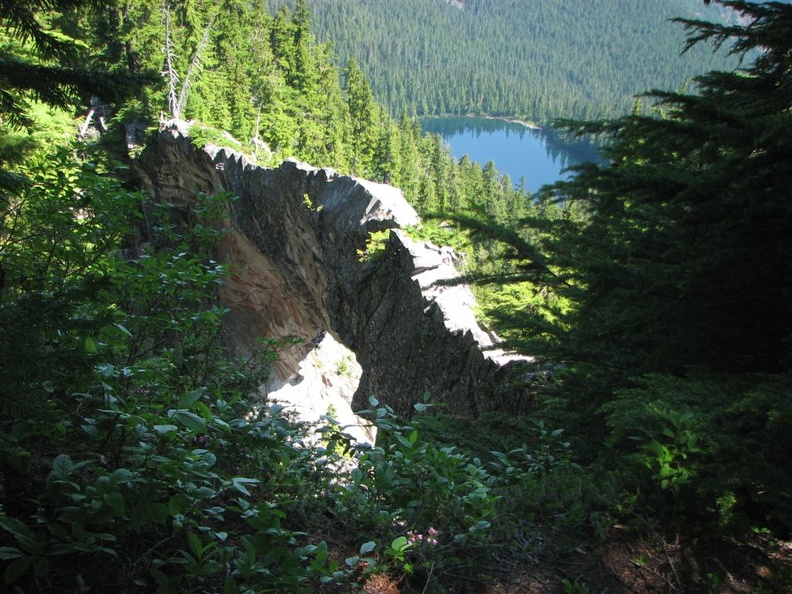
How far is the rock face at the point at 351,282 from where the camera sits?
10250 mm

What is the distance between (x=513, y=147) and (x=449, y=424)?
12755cm

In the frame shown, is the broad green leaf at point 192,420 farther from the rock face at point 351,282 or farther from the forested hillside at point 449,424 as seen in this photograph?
the rock face at point 351,282

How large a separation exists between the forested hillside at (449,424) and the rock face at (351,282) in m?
1.63

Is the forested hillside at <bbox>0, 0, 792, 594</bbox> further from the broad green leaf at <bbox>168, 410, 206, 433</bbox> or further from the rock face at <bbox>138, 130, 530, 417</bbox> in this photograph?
the rock face at <bbox>138, 130, 530, 417</bbox>

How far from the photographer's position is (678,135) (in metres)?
4.07

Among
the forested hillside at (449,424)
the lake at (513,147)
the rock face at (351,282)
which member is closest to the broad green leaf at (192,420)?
the forested hillside at (449,424)

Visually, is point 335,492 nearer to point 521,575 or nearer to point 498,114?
point 521,575

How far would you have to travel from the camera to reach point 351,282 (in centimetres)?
1391

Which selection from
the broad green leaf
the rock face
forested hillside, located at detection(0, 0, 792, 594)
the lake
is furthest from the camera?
the lake

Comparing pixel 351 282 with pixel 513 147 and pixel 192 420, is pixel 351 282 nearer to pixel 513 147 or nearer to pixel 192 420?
pixel 192 420

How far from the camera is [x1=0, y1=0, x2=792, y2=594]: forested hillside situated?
2127 millimetres

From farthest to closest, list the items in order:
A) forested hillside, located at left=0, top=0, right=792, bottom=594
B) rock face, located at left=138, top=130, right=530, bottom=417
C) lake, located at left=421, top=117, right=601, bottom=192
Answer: lake, located at left=421, top=117, right=601, bottom=192 → rock face, located at left=138, top=130, right=530, bottom=417 → forested hillside, located at left=0, top=0, right=792, bottom=594

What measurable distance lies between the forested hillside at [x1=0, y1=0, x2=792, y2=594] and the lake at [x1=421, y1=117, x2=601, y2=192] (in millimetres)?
94862

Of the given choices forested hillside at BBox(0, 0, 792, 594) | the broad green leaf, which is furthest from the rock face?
the broad green leaf
